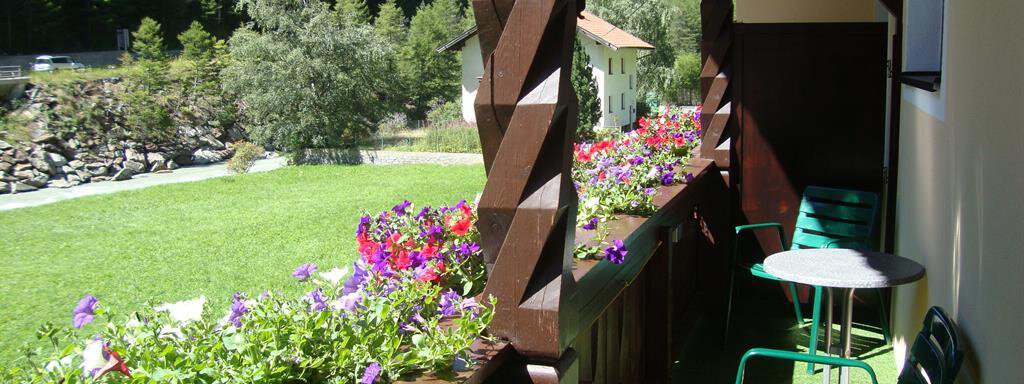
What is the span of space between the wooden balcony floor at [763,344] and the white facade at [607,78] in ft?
73.8

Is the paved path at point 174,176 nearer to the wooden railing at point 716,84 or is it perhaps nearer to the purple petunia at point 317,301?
the wooden railing at point 716,84

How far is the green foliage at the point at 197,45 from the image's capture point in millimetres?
32281

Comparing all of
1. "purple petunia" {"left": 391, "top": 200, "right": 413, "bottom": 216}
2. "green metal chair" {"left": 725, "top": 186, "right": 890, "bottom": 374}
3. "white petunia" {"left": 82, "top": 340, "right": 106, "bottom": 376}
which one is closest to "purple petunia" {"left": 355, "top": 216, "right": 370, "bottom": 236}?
"purple petunia" {"left": 391, "top": 200, "right": 413, "bottom": 216}

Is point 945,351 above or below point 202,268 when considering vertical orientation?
above

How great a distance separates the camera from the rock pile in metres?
22.0

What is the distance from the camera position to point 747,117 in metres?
4.83

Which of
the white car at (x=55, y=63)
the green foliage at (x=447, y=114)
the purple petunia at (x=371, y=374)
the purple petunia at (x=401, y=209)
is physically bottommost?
the purple petunia at (x=371, y=374)

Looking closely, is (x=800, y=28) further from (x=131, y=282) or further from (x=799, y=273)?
(x=131, y=282)

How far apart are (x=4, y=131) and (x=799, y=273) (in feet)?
84.2

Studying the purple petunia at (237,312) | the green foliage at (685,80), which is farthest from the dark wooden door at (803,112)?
the green foliage at (685,80)

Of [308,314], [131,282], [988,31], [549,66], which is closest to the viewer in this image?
[308,314]

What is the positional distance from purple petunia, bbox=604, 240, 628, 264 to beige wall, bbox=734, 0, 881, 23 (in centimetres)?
503

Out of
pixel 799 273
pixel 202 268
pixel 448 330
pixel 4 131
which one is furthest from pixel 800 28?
pixel 4 131

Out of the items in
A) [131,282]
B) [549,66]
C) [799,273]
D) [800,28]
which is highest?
[800,28]
